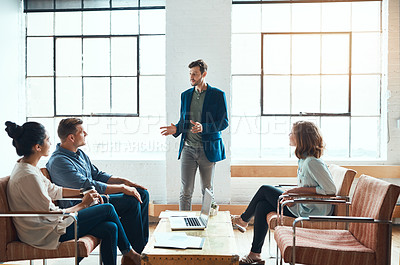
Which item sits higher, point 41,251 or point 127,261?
point 41,251

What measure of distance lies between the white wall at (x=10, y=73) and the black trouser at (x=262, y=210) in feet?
10.5

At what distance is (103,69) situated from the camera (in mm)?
5301

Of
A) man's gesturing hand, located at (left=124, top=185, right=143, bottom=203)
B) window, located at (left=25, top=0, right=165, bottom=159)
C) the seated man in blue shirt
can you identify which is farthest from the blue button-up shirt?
window, located at (left=25, top=0, right=165, bottom=159)

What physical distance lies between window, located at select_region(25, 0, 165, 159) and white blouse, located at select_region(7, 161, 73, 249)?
275cm

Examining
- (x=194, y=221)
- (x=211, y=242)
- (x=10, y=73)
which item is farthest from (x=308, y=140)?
(x=10, y=73)

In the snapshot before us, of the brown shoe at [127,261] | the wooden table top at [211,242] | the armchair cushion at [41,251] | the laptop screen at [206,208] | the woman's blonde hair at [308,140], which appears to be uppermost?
the woman's blonde hair at [308,140]

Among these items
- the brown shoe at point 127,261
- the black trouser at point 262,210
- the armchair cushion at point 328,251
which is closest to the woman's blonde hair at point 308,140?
the black trouser at point 262,210

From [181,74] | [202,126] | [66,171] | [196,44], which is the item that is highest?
[196,44]

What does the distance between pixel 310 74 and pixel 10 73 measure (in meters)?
3.87

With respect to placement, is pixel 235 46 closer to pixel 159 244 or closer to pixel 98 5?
pixel 98 5

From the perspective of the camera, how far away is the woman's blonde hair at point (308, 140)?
128 inches

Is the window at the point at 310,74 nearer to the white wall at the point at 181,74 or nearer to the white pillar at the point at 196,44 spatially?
the white wall at the point at 181,74

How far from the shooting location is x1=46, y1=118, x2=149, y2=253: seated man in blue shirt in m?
3.04

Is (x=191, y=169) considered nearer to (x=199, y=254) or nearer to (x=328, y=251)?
(x=199, y=254)
